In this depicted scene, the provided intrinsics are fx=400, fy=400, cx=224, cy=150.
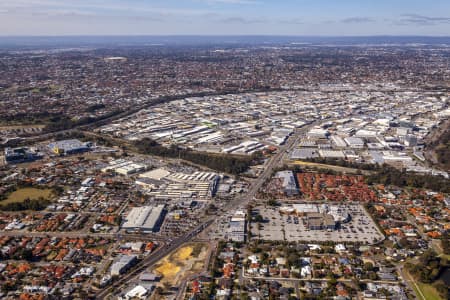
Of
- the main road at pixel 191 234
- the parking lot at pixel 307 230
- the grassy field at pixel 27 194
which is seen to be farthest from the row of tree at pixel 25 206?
the parking lot at pixel 307 230

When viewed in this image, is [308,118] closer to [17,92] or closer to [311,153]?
[311,153]

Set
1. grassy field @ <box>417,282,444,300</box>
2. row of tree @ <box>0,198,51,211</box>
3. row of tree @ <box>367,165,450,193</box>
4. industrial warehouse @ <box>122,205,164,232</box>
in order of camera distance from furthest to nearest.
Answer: row of tree @ <box>367,165,450,193</box>, row of tree @ <box>0,198,51,211</box>, industrial warehouse @ <box>122,205,164,232</box>, grassy field @ <box>417,282,444,300</box>

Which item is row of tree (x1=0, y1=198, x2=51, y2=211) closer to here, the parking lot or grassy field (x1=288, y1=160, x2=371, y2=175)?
Answer: the parking lot

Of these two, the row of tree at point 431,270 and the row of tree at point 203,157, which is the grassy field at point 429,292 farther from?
the row of tree at point 203,157

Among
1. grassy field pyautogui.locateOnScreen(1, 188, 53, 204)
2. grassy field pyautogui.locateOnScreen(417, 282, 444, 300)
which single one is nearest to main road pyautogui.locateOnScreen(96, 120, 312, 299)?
grassy field pyautogui.locateOnScreen(1, 188, 53, 204)

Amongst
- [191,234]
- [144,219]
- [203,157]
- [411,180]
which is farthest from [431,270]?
[203,157]
